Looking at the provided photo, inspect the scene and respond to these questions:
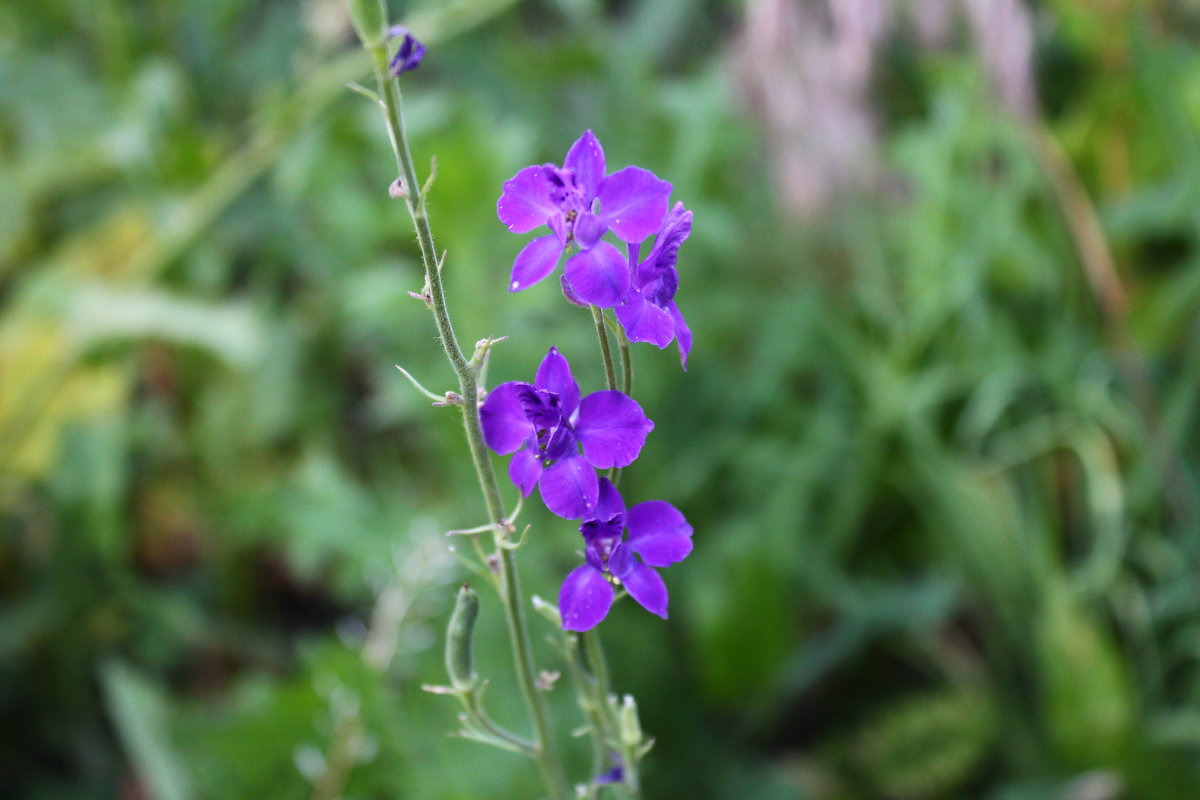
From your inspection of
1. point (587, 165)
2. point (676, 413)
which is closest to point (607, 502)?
point (587, 165)

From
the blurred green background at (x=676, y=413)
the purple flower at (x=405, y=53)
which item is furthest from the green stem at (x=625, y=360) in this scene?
the blurred green background at (x=676, y=413)

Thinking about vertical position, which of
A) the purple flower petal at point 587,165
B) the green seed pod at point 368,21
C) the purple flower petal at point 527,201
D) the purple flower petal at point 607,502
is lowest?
the purple flower petal at point 607,502

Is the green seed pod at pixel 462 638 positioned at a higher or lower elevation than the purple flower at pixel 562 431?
lower

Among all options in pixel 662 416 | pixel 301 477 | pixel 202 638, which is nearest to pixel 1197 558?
pixel 662 416

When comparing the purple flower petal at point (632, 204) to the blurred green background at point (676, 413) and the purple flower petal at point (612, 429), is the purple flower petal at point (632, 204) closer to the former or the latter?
the purple flower petal at point (612, 429)

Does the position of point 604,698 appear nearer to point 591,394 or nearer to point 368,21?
point 591,394

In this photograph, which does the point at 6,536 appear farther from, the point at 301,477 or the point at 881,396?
the point at 881,396
